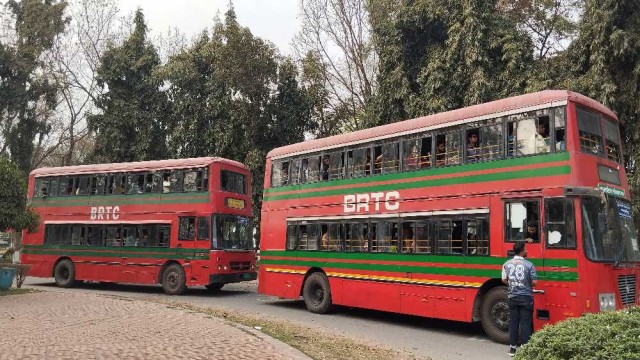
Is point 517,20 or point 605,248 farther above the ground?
point 517,20

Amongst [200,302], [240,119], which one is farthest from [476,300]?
[240,119]

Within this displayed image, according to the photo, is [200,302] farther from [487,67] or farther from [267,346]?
[487,67]

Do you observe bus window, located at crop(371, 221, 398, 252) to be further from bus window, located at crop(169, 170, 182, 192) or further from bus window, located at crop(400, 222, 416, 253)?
bus window, located at crop(169, 170, 182, 192)

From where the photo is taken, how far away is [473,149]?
34.4 ft

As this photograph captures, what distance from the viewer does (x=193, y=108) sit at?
26875mm

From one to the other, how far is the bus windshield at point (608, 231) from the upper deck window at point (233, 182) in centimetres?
1091

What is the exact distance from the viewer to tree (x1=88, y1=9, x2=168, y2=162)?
28.3 meters

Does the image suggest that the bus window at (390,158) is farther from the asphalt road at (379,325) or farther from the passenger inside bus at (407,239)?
the asphalt road at (379,325)

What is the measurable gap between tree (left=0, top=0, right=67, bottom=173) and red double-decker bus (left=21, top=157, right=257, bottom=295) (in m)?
13.6

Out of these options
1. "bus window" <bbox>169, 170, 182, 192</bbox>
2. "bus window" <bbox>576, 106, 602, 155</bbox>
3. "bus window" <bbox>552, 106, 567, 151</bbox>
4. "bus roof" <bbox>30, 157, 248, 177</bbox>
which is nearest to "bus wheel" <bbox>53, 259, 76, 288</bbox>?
"bus roof" <bbox>30, 157, 248, 177</bbox>

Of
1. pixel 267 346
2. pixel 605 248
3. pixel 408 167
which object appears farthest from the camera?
pixel 408 167

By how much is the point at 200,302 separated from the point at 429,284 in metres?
6.99

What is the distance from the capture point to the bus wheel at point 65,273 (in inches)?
746

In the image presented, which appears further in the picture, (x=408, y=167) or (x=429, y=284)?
(x=408, y=167)
